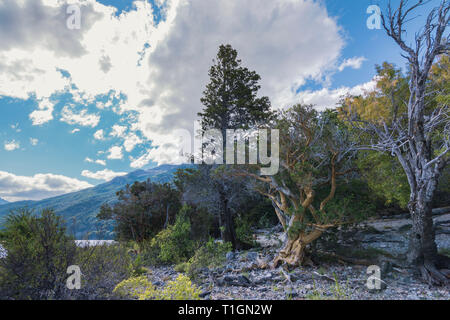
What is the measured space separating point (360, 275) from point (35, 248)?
7253mm

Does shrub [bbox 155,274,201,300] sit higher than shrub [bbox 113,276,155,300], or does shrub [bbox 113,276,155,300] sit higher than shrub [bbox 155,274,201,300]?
shrub [bbox 155,274,201,300]

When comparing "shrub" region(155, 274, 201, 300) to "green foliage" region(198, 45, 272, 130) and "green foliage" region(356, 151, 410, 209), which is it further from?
"green foliage" region(198, 45, 272, 130)

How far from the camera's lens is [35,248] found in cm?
360

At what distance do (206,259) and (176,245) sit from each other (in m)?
1.94

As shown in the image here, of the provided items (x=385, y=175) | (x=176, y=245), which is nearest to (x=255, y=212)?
(x=176, y=245)

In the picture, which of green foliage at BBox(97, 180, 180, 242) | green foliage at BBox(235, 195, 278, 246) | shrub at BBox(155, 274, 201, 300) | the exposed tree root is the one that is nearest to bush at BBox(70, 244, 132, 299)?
shrub at BBox(155, 274, 201, 300)

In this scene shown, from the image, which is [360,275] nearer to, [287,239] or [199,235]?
[287,239]

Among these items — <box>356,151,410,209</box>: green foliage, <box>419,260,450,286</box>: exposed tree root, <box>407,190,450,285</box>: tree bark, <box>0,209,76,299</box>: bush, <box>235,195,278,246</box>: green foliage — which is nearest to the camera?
<box>0,209,76,299</box>: bush

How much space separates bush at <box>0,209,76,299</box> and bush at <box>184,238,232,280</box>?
3.34 meters

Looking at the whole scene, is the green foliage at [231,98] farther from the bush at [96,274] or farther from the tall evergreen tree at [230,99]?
the bush at [96,274]

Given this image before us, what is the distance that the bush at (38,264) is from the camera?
333cm

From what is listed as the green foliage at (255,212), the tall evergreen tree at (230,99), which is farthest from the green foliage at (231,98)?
the green foliage at (255,212)

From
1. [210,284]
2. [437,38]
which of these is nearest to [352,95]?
[437,38]

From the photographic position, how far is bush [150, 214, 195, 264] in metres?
8.38
